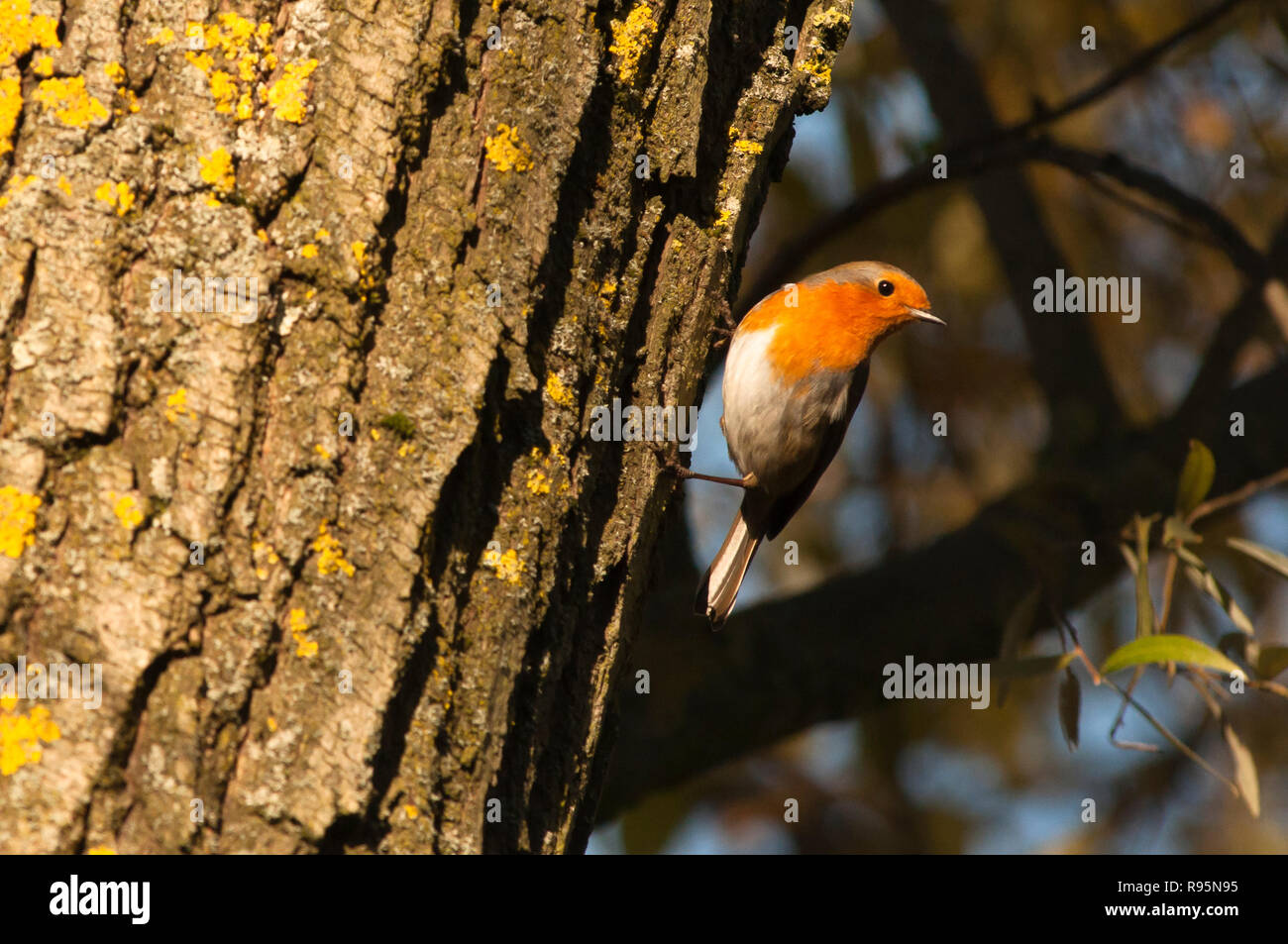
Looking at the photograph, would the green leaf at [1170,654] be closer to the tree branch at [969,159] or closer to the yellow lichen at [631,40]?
the yellow lichen at [631,40]

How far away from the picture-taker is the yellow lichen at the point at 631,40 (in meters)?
2.48

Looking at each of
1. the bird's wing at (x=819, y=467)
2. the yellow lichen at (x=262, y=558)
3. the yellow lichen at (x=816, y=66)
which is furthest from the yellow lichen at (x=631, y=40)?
the bird's wing at (x=819, y=467)

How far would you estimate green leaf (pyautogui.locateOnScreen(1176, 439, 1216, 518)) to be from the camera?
3.85 meters

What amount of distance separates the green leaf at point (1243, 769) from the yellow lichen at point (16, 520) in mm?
3264

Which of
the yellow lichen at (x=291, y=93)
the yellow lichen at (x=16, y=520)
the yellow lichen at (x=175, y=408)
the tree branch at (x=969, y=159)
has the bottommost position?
the yellow lichen at (x=16, y=520)

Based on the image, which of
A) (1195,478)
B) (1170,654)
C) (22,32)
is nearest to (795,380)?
(1195,478)

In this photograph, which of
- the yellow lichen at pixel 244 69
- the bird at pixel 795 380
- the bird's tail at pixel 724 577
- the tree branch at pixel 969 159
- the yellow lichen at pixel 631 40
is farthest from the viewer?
the tree branch at pixel 969 159

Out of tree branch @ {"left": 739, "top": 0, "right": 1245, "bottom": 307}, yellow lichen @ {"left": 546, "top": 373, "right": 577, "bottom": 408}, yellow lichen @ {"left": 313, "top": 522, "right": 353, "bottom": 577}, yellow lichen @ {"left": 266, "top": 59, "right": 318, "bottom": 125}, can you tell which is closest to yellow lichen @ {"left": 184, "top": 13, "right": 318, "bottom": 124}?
yellow lichen @ {"left": 266, "top": 59, "right": 318, "bottom": 125}

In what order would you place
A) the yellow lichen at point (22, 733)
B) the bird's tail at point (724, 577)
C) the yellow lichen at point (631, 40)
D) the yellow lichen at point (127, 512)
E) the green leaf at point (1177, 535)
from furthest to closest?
1. the bird's tail at point (724, 577)
2. the green leaf at point (1177, 535)
3. the yellow lichen at point (631, 40)
4. the yellow lichen at point (127, 512)
5. the yellow lichen at point (22, 733)

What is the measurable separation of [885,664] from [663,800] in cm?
181

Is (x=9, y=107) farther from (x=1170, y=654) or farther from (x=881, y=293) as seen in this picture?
(x=881, y=293)

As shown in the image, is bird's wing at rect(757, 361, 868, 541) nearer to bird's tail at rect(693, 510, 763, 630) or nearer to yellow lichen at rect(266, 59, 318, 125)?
bird's tail at rect(693, 510, 763, 630)

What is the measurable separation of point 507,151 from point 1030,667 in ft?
7.67

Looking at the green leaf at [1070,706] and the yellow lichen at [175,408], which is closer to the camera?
the yellow lichen at [175,408]
